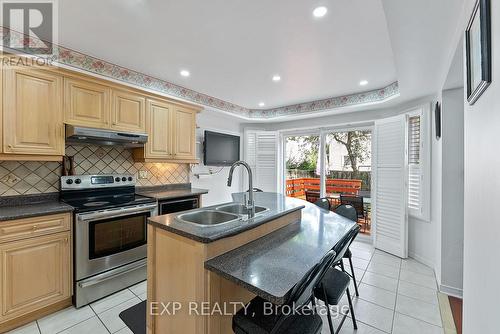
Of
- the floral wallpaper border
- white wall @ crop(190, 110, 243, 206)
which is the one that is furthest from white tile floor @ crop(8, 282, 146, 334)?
the floral wallpaper border

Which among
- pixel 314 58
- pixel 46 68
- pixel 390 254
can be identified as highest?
pixel 314 58

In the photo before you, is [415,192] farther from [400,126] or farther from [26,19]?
[26,19]

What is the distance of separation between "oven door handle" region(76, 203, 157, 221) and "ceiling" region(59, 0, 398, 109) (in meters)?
1.66

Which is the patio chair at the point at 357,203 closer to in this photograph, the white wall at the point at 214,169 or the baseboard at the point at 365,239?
the baseboard at the point at 365,239

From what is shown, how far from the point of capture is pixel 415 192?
126 inches

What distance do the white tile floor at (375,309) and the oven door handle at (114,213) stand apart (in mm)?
837

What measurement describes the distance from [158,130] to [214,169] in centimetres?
150

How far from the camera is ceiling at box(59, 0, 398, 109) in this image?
5.66 ft

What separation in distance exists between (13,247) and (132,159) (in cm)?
154

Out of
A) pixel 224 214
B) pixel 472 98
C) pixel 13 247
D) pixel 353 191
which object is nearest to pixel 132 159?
pixel 13 247

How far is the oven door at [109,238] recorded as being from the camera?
2.11 metres

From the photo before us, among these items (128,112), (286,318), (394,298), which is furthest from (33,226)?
(394,298)

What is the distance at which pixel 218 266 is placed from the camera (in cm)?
116

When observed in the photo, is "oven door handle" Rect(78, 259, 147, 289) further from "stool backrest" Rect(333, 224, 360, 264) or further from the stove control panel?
"stool backrest" Rect(333, 224, 360, 264)
